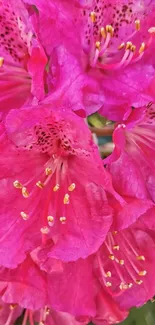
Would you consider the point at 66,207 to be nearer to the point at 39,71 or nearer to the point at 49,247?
the point at 49,247

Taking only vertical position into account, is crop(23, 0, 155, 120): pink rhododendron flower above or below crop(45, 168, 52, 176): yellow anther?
above

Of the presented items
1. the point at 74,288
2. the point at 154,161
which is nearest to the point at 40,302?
the point at 74,288

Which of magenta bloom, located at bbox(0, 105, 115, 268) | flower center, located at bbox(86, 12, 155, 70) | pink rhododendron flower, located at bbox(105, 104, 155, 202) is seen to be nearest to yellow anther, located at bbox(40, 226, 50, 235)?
magenta bloom, located at bbox(0, 105, 115, 268)

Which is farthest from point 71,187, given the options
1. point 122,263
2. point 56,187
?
point 122,263

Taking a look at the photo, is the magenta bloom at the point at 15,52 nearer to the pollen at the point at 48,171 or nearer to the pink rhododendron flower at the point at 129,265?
the pollen at the point at 48,171

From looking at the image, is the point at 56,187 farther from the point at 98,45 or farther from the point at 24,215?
the point at 98,45

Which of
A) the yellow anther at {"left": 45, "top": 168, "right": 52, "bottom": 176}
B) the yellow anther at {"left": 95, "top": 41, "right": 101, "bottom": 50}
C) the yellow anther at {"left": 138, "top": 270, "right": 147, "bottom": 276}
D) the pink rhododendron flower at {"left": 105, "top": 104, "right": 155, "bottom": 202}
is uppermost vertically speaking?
the yellow anther at {"left": 95, "top": 41, "right": 101, "bottom": 50}

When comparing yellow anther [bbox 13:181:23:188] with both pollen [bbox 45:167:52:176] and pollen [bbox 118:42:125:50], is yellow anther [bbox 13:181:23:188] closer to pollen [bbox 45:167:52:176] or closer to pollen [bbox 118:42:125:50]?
pollen [bbox 45:167:52:176]

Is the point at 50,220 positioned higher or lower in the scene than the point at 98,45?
lower
